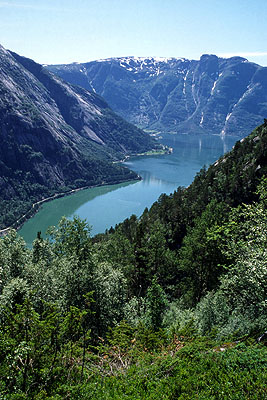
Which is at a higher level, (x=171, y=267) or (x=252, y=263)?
(x=252, y=263)

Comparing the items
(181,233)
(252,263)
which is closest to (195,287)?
(252,263)

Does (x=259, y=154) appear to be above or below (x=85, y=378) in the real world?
above

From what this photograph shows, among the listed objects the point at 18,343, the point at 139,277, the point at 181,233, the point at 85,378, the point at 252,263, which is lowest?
the point at 181,233

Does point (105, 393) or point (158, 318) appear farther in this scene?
point (158, 318)

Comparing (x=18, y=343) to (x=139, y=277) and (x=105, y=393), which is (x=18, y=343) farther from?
(x=139, y=277)

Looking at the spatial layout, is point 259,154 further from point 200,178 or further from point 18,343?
point 18,343

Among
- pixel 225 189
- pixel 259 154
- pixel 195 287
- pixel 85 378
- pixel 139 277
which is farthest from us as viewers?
pixel 225 189

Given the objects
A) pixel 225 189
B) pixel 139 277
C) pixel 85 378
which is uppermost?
pixel 85 378

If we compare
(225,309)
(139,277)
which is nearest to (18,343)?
(225,309)

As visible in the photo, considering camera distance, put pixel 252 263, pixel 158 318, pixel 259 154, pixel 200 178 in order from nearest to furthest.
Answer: pixel 252 263, pixel 158 318, pixel 259 154, pixel 200 178
